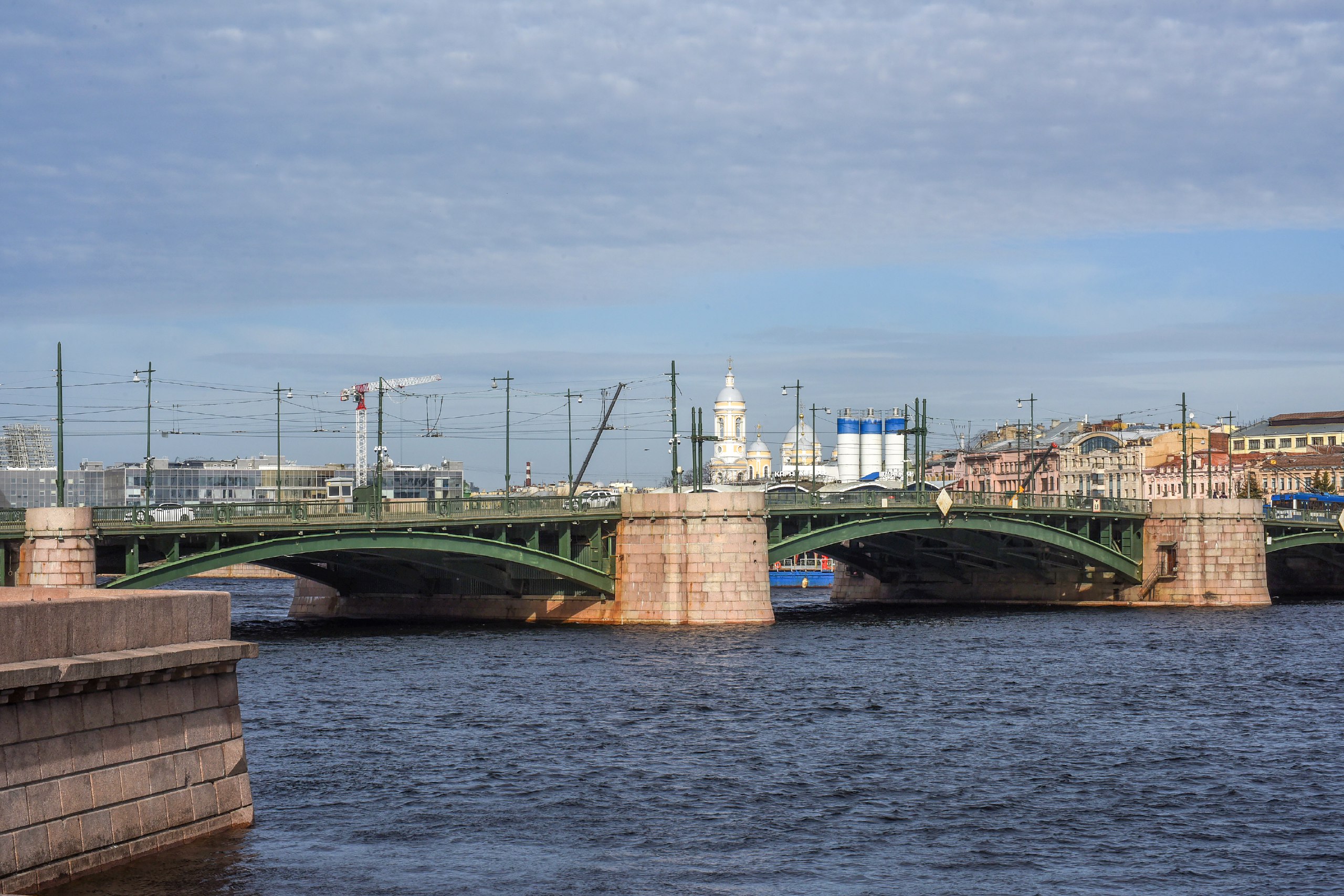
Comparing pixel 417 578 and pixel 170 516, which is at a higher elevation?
pixel 170 516

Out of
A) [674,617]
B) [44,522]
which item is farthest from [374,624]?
[44,522]

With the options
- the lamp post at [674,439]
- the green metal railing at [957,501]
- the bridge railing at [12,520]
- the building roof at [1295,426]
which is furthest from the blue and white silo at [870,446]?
the bridge railing at [12,520]

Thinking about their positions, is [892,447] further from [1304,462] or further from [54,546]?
[54,546]

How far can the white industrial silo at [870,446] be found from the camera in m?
165

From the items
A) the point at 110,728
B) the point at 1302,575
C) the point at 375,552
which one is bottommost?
the point at 1302,575

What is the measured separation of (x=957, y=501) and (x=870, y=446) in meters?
91.0

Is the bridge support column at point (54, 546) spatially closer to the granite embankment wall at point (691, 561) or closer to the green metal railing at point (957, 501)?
the granite embankment wall at point (691, 561)

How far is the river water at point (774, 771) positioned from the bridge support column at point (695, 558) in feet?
17.5

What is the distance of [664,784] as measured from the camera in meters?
30.7

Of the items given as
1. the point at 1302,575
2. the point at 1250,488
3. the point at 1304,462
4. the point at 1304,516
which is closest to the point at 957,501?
the point at 1304,516

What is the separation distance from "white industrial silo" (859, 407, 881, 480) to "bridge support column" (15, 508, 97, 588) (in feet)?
393

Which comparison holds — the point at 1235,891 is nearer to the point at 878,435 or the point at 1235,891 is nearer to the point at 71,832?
the point at 71,832

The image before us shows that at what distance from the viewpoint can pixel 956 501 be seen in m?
75.4

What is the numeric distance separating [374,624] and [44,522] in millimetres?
21664
